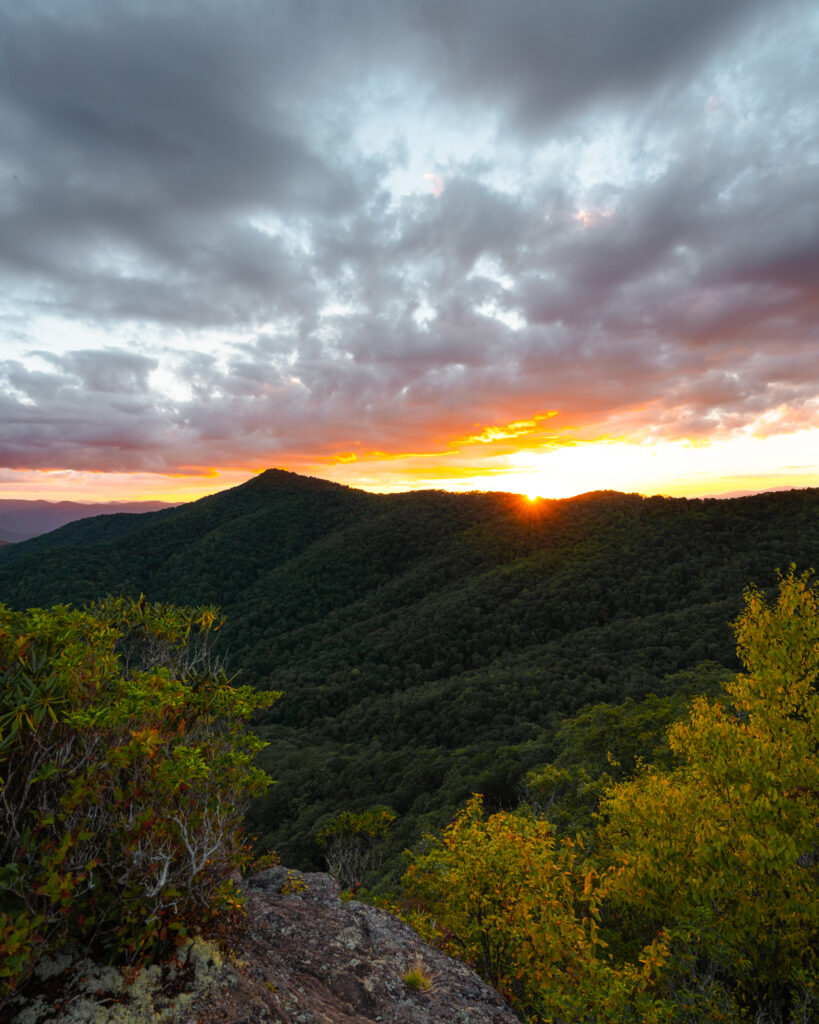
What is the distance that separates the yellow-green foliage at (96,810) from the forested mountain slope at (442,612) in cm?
3637

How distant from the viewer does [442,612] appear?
106 m

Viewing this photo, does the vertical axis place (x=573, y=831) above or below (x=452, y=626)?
above

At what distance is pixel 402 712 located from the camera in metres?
74.8

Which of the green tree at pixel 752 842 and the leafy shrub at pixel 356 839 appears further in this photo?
the leafy shrub at pixel 356 839

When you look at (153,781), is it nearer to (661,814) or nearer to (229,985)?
(229,985)

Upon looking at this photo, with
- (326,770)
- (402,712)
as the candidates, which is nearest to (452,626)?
(402,712)

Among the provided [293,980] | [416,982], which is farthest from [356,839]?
[293,980]

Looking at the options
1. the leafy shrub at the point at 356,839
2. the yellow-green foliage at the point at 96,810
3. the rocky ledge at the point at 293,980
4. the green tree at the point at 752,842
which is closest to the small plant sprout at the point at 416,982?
the rocky ledge at the point at 293,980

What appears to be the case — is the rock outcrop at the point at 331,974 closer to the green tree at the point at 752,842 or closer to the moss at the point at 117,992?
the moss at the point at 117,992

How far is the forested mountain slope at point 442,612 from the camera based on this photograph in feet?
188

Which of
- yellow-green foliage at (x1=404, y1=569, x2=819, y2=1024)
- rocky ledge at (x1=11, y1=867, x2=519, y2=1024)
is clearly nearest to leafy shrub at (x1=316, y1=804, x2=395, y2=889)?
yellow-green foliage at (x1=404, y1=569, x2=819, y2=1024)

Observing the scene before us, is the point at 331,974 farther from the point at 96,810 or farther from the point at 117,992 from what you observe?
the point at 96,810

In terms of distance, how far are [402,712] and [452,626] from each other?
95.4 ft

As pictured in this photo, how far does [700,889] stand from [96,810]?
482 inches
